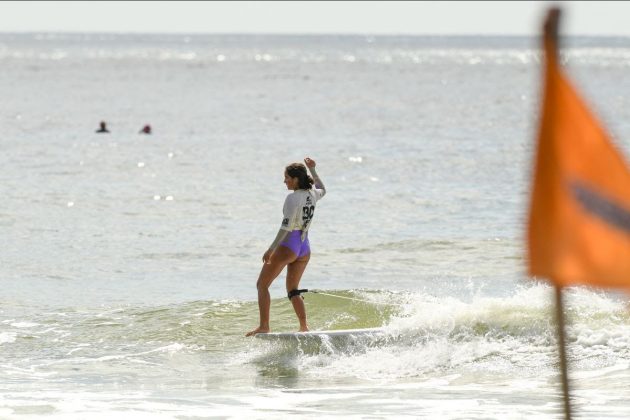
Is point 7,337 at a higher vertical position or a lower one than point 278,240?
lower

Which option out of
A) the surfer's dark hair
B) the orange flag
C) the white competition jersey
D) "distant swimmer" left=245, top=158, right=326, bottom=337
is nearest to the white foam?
"distant swimmer" left=245, top=158, right=326, bottom=337

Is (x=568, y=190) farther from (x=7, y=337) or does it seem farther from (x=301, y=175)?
(x=7, y=337)

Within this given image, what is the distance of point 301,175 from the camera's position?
12516mm

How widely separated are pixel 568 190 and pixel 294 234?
25.5 ft

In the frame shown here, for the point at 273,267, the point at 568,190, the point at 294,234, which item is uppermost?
the point at 294,234

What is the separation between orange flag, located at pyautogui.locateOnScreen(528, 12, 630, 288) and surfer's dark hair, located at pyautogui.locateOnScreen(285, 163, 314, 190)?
730 cm

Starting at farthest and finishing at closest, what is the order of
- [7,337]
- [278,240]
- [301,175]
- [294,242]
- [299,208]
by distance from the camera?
[7,337], [294,242], [278,240], [299,208], [301,175]

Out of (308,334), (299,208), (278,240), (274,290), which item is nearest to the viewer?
(299,208)

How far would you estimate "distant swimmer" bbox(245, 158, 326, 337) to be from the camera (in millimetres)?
12570

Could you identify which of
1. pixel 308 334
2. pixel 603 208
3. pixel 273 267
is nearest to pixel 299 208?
pixel 273 267

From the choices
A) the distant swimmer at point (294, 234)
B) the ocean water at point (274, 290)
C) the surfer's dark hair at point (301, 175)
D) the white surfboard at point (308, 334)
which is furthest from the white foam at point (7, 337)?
the surfer's dark hair at point (301, 175)

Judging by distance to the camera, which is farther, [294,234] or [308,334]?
[308,334]

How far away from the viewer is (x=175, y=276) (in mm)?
20281

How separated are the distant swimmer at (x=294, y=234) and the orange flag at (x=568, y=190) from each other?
7.30 metres
